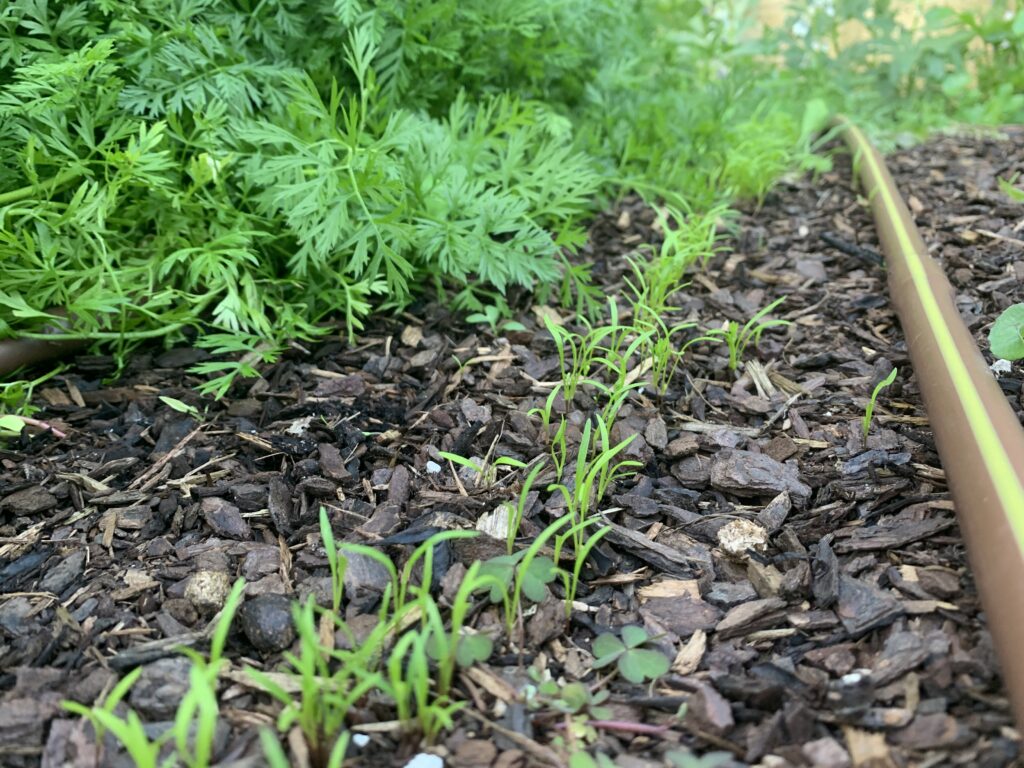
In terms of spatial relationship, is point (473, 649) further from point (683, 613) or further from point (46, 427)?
point (46, 427)

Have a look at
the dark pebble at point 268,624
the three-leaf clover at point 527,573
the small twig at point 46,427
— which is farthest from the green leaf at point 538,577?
the small twig at point 46,427

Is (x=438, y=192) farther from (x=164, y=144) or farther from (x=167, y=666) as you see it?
(x=167, y=666)

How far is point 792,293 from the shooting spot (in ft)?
8.91

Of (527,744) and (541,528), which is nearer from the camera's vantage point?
(527,744)

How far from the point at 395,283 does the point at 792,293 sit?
1290 millimetres

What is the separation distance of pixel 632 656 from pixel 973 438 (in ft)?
2.58

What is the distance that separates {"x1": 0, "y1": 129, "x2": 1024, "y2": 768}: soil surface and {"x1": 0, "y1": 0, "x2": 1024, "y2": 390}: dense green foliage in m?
0.18

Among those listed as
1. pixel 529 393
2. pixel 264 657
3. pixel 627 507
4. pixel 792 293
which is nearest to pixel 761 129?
pixel 792 293

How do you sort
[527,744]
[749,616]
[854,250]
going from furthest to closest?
[854,250], [749,616], [527,744]

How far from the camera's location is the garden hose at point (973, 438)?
133 centimetres

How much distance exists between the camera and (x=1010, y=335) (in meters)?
1.88

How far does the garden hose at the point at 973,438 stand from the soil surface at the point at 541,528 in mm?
86

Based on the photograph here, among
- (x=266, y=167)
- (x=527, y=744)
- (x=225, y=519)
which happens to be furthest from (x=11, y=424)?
(x=527, y=744)

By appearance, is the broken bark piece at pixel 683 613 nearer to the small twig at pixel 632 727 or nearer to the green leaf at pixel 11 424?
the small twig at pixel 632 727
